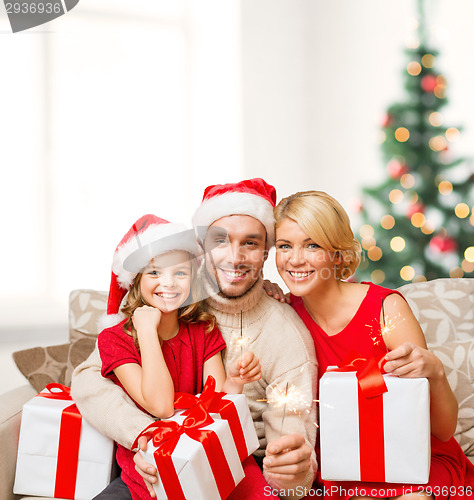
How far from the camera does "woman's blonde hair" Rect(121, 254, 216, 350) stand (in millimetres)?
1331

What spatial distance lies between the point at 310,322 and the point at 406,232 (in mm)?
1766

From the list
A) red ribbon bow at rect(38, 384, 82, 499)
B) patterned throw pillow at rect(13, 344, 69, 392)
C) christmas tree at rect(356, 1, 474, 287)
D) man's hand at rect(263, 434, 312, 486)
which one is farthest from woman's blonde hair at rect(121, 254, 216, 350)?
christmas tree at rect(356, 1, 474, 287)

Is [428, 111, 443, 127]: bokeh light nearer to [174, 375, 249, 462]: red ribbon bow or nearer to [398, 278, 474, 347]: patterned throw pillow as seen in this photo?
[398, 278, 474, 347]: patterned throw pillow

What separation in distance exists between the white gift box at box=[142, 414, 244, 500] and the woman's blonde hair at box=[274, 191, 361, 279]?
0.48 metres

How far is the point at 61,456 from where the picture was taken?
50.6 inches

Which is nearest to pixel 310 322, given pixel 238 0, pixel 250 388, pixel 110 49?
pixel 250 388

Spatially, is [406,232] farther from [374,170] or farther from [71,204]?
[71,204]

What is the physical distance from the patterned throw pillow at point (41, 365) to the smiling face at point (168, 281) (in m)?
0.57

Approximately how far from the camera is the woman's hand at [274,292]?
1.45 m

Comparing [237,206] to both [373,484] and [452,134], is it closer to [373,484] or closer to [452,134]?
[373,484]

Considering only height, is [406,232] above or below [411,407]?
above

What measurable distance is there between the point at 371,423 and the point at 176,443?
14.4 inches

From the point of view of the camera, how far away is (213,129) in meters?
3.22

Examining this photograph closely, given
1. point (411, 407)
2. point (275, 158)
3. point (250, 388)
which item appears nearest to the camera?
point (411, 407)
